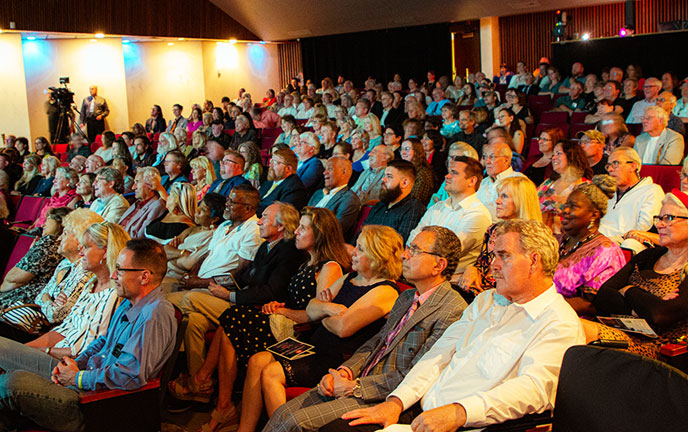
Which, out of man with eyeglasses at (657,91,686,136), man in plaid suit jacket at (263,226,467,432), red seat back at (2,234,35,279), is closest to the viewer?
man in plaid suit jacket at (263,226,467,432)

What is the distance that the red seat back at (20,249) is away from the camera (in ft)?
15.1

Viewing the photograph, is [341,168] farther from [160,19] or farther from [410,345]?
[160,19]

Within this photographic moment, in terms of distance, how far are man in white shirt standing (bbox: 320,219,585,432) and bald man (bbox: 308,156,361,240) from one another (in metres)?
2.13

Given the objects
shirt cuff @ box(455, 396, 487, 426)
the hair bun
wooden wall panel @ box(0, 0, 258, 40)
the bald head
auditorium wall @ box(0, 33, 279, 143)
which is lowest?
shirt cuff @ box(455, 396, 487, 426)

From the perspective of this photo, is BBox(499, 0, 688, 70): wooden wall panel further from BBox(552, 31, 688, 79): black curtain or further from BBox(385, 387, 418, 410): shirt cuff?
BBox(385, 387, 418, 410): shirt cuff

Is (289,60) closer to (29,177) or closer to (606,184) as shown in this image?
(29,177)

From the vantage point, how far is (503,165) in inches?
172

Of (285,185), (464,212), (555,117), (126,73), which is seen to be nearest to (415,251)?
(464,212)

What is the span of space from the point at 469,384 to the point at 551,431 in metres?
0.27

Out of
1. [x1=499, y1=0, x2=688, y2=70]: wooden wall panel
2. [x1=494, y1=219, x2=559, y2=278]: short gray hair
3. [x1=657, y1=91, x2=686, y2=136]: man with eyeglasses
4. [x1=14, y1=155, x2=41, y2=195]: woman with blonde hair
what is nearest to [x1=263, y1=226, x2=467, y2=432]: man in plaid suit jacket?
[x1=494, y1=219, x2=559, y2=278]: short gray hair

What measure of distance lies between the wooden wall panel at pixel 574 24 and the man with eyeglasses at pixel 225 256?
32.1 ft

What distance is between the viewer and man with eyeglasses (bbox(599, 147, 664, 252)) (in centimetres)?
369

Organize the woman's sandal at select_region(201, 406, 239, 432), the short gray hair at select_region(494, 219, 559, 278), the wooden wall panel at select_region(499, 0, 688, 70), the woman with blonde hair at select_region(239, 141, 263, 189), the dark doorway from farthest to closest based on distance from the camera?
the dark doorway
the wooden wall panel at select_region(499, 0, 688, 70)
the woman with blonde hair at select_region(239, 141, 263, 189)
the woman's sandal at select_region(201, 406, 239, 432)
the short gray hair at select_region(494, 219, 559, 278)

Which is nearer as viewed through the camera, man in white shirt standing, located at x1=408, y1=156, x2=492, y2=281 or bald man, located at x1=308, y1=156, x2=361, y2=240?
man in white shirt standing, located at x1=408, y1=156, x2=492, y2=281
